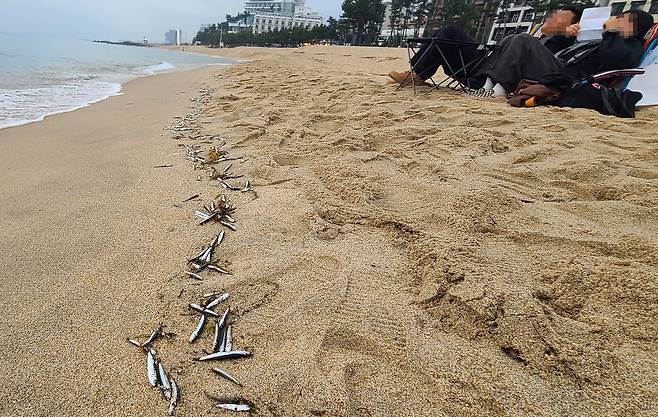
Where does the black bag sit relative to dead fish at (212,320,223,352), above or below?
above

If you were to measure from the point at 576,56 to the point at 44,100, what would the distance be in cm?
940

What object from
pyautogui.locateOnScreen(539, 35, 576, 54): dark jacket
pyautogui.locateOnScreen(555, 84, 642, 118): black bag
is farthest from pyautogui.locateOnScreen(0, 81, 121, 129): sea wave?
pyautogui.locateOnScreen(539, 35, 576, 54): dark jacket

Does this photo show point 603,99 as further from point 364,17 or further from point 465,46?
point 364,17

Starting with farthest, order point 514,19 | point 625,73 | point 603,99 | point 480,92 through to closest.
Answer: point 514,19 → point 480,92 → point 625,73 → point 603,99

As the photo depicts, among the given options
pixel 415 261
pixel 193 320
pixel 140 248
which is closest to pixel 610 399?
pixel 415 261

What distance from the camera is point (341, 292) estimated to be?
57.6 inches

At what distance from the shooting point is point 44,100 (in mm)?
7078

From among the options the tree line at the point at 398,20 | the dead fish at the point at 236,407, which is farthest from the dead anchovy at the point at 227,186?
A: the tree line at the point at 398,20

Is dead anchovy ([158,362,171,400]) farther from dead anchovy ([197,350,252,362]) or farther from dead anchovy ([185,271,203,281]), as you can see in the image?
dead anchovy ([185,271,203,281])

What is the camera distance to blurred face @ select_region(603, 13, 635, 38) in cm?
413

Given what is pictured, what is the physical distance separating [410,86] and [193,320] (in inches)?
220

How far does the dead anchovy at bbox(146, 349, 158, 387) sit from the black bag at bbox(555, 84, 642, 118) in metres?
4.68

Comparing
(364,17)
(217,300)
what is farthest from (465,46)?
(364,17)

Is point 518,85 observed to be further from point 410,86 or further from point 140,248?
point 140,248
